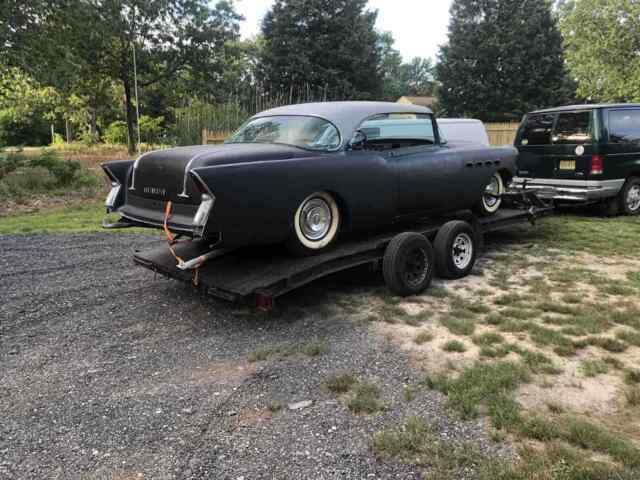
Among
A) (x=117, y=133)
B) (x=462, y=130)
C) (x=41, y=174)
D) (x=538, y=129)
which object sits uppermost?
(x=117, y=133)

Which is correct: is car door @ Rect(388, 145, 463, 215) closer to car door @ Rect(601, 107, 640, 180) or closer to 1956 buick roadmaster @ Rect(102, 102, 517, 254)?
1956 buick roadmaster @ Rect(102, 102, 517, 254)

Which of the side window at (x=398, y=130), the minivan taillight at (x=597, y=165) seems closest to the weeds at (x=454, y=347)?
the side window at (x=398, y=130)

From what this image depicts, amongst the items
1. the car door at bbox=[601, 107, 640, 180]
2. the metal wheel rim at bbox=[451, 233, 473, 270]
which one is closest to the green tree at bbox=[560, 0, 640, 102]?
the car door at bbox=[601, 107, 640, 180]

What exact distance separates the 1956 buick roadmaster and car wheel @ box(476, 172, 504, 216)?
0.49 metres

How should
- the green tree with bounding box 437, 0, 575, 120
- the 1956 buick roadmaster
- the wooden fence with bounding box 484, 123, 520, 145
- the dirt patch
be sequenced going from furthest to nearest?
the green tree with bounding box 437, 0, 575, 120
the wooden fence with bounding box 484, 123, 520, 145
the 1956 buick roadmaster
the dirt patch

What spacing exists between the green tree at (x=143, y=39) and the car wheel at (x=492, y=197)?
1535cm

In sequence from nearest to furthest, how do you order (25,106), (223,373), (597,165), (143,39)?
1. (223,373)
2. (597,165)
3. (143,39)
4. (25,106)

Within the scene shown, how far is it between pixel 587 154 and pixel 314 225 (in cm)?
623

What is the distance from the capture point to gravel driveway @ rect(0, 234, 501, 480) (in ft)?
Result: 8.77

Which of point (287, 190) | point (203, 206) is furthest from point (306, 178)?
point (203, 206)

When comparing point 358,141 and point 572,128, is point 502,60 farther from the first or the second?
point 358,141

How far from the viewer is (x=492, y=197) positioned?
6.96 meters

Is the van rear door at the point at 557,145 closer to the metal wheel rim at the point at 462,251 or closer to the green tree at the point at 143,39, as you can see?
the metal wheel rim at the point at 462,251

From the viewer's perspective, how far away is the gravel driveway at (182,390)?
2.67m
